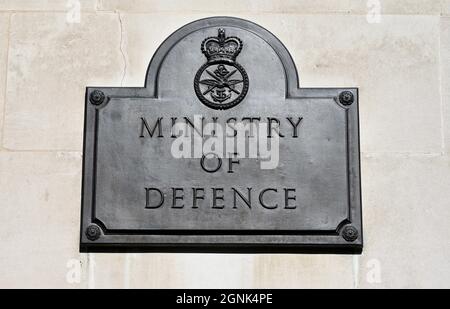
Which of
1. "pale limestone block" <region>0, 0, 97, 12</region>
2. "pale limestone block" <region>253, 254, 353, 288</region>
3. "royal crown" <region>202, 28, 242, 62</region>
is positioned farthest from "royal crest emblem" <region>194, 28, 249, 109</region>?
"pale limestone block" <region>253, 254, 353, 288</region>

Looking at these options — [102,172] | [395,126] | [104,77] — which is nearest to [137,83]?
[104,77]

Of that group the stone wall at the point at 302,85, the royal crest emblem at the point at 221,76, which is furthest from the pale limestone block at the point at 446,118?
the royal crest emblem at the point at 221,76

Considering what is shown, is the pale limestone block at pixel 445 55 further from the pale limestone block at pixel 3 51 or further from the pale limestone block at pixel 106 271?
the pale limestone block at pixel 3 51

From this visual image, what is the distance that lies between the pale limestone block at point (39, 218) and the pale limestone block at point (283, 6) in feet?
3.70

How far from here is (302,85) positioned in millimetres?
5773

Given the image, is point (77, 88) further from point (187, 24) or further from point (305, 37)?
point (305, 37)

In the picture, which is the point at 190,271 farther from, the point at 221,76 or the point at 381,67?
the point at 381,67

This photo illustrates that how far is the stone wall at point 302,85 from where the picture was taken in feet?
18.1

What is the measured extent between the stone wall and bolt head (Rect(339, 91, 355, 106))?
0.37 ft

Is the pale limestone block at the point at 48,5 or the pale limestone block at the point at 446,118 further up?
the pale limestone block at the point at 48,5

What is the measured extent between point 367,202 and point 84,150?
1895 mm

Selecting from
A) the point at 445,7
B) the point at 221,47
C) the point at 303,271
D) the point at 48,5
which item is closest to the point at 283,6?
the point at 221,47

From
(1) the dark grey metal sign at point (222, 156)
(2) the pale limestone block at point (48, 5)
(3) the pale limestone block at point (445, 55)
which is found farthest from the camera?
(2) the pale limestone block at point (48, 5)

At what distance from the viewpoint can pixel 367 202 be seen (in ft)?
18.4
